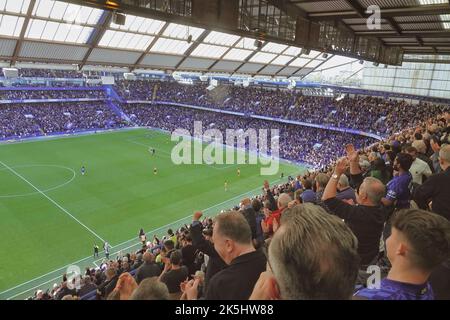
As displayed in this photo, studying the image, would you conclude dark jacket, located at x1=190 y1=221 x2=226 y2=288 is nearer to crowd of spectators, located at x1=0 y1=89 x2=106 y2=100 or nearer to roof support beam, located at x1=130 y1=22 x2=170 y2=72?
roof support beam, located at x1=130 y1=22 x2=170 y2=72

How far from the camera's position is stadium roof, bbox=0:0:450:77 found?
1393 centimetres

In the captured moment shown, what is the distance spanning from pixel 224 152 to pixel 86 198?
1961 centimetres

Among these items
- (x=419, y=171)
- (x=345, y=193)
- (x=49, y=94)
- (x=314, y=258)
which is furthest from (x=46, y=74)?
(x=314, y=258)

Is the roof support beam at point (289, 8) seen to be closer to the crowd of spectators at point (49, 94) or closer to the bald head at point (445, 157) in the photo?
the bald head at point (445, 157)

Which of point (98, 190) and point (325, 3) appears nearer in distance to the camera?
point (325, 3)

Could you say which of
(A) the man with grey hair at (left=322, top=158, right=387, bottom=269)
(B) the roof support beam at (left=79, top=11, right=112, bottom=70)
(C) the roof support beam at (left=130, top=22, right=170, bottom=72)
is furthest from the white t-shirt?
(C) the roof support beam at (left=130, top=22, right=170, bottom=72)

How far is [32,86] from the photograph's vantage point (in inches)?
1935

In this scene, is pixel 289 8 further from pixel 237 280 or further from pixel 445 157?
pixel 237 280

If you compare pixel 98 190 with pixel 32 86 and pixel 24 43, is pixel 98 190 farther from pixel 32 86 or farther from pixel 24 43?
pixel 32 86

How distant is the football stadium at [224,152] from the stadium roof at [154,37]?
137 mm

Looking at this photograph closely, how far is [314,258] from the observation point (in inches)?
65.2

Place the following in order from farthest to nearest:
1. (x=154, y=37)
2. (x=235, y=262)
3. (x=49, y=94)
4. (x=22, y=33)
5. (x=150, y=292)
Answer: (x=49, y=94), (x=154, y=37), (x=22, y=33), (x=235, y=262), (x=150, y=292)

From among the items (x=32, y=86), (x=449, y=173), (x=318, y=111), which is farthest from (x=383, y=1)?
(x=32, y=86)
